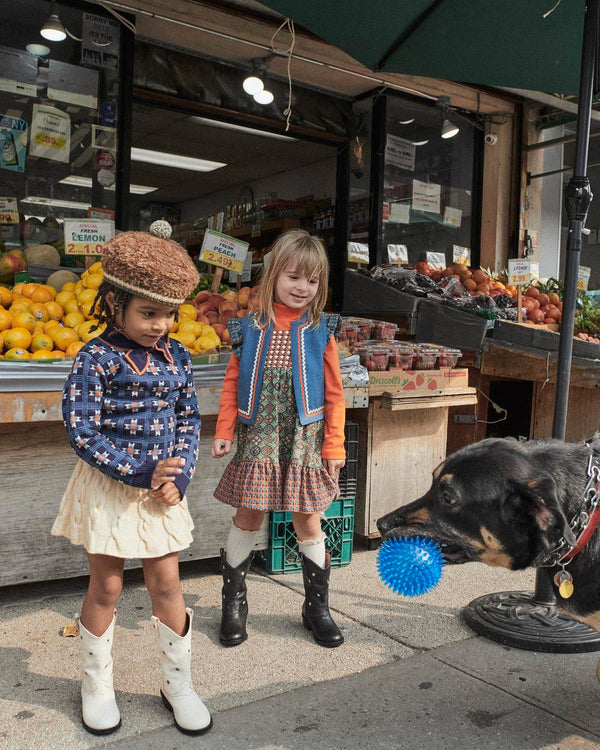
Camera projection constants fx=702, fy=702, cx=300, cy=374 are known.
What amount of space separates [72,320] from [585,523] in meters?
2.84

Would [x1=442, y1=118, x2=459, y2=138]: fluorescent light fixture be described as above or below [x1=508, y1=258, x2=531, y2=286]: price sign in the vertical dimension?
above

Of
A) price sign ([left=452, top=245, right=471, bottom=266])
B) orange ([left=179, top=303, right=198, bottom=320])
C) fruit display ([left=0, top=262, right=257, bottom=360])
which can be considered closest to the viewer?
fruit display ([left=0, top=262, right=257, bottom=360])

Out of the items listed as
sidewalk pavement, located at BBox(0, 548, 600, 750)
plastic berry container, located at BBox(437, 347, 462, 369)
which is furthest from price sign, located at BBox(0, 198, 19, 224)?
plastic berry container, located at BBox(437, 347, 462, 369)

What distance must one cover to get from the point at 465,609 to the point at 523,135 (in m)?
6.47

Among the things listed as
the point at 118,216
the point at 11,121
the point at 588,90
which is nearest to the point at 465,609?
the point at 588,90

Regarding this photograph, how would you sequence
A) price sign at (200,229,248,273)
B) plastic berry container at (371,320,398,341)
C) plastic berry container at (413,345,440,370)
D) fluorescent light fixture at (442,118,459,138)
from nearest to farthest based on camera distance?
1. price sign at (200,229,248,273)
2. plastic berry container at (413,345,440,370)
3. plastic berry container at (371,320,398,341)
4. fluorescent light fixture at (442,118,459,138)

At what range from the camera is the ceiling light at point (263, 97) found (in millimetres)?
6660

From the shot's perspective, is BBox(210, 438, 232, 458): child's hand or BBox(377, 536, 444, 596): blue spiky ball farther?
BBox(210, 438, 232, 458): child's hand

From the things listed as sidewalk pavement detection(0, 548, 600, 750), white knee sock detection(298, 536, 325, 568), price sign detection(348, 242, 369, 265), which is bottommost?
sidewalk pavement detection(0, 548, 600, 750)

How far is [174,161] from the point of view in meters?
12.0

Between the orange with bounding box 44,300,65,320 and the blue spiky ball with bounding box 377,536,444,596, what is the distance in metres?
2.52

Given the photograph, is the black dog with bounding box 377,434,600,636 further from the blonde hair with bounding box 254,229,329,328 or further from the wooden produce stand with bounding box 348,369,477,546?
the wooden produce stand with bounding box 348,369,477,546

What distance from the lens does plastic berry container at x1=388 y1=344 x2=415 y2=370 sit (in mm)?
4469

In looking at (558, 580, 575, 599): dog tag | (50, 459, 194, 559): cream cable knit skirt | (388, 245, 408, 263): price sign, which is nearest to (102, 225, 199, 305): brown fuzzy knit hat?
(50, 459, 194, 559): cream cable knit skirt
